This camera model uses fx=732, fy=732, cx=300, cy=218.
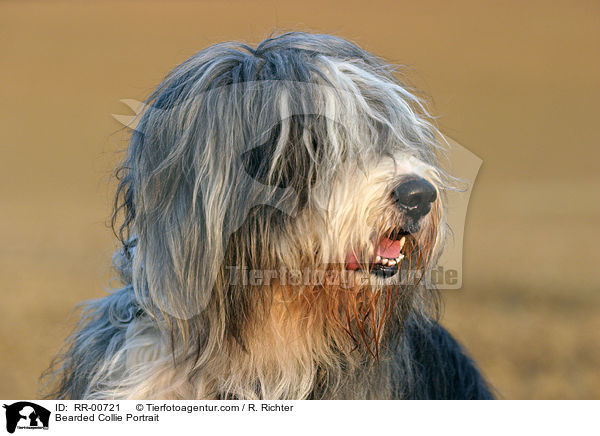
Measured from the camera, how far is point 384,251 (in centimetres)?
173

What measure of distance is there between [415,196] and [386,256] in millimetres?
176

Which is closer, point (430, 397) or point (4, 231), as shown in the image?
point (430, 397)

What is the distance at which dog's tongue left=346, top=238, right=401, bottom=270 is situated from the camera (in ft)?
5.61

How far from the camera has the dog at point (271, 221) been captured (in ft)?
5.67

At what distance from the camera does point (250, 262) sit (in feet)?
5.74
